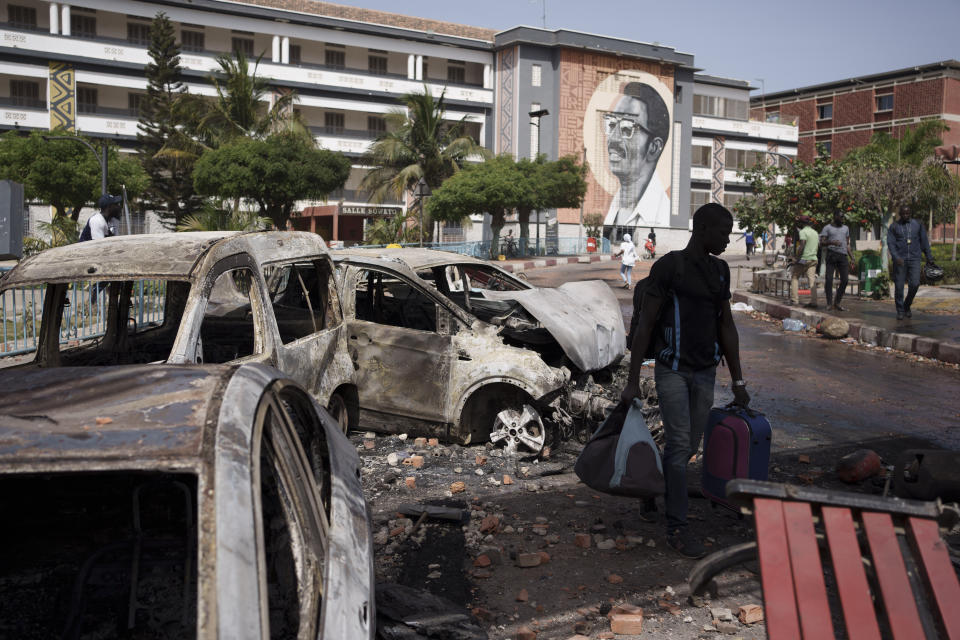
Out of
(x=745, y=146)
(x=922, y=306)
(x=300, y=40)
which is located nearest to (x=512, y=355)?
(x=922, y=306)

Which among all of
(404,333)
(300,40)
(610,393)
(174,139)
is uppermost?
(300,40)

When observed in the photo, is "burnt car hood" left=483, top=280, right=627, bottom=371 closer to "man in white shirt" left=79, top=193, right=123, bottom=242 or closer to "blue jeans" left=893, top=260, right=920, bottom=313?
"man in white shirt" left=79, top=193, right=123, bottom=242

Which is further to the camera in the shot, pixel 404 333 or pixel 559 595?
pixel 404 333

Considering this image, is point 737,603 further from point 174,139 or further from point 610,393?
point 174,139

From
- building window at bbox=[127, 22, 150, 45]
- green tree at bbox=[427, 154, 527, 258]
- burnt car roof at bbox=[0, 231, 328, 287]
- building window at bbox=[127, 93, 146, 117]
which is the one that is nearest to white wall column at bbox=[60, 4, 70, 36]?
building window at bbox=[127, 22, 150, 45]

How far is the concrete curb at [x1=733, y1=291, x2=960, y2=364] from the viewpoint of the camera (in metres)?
11.5

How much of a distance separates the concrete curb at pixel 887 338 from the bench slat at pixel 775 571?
10.8 m

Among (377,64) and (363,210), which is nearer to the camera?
(363,210)

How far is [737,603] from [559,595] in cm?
85

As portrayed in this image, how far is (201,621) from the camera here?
1731 millimetres

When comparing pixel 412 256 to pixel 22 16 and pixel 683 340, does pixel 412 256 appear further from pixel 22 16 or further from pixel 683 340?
pixel 22 16

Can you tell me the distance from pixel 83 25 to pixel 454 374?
165 feet

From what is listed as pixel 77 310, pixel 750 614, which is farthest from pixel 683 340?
pixel 77 310

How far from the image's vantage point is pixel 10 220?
28.4 ft
